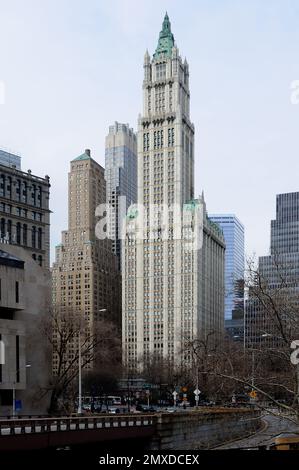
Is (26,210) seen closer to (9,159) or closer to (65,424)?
(9,159)

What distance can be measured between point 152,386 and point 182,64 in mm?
93363

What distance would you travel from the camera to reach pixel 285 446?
856 inches

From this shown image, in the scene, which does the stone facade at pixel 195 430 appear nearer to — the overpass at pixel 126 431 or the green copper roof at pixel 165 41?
the overpass at pixel 126 431

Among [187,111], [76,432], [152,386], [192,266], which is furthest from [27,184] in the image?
[76,432]

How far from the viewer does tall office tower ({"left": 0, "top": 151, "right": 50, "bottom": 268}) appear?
12594 cm

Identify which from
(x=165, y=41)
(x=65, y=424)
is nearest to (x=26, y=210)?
(x=165, y=41)

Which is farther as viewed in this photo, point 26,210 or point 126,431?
point 26,210

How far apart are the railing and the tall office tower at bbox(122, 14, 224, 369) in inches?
5120

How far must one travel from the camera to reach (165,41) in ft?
632

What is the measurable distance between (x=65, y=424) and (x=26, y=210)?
93727 millimetres

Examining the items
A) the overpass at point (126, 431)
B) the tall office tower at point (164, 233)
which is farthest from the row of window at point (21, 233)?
the overpass at point (126, 431)

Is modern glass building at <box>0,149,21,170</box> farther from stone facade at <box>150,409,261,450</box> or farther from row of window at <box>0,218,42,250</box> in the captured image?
stone facade at <box>150,409,261,450</box>
